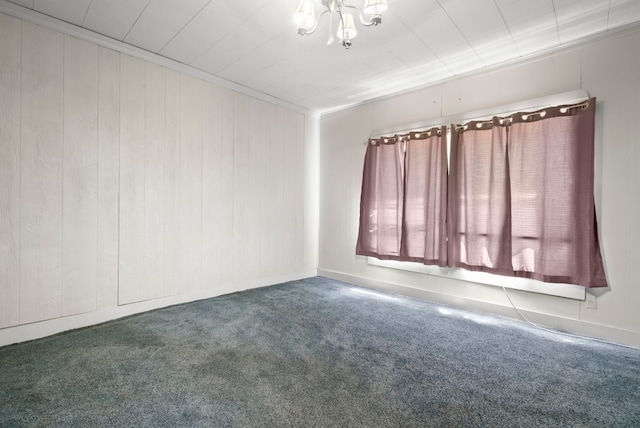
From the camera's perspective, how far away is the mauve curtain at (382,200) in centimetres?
357

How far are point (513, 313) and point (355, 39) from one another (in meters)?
2.89

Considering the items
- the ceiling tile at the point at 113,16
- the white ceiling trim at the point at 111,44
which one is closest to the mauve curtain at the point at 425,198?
the white ceiling trim at the point at 111,44

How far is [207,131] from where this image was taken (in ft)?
10.7

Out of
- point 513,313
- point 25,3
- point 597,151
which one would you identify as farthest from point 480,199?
point 25,3

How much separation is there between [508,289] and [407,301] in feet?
3.26

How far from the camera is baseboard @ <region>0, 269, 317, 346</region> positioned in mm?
2166

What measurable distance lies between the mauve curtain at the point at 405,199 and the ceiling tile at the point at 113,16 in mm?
2702

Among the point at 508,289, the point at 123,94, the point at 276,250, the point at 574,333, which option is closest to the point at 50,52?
the point at 123,94

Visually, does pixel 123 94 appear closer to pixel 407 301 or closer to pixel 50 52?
pixel 50 52

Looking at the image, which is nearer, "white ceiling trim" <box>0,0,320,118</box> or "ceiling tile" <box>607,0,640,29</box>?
"ceiling tile" <box>607,0,640,29</box>

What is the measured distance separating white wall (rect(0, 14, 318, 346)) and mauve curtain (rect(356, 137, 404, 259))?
4.03 ft

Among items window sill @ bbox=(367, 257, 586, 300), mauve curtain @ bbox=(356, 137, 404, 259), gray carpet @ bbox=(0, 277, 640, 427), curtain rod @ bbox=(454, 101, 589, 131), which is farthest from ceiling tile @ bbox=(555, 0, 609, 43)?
gray carpet @ bbox=(0, 277, 640, 427)

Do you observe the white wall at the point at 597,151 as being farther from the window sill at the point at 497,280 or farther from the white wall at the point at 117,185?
the white wall at the point at 117,185

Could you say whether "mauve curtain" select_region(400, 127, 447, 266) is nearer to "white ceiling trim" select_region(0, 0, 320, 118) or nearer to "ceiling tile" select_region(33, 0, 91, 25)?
"white ceiling trim" select_region(0, 0, 320, 118)
